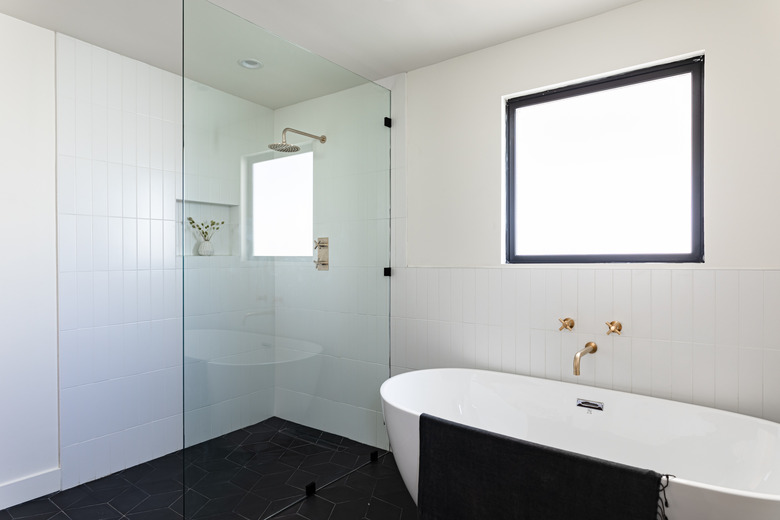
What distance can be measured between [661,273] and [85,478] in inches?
135

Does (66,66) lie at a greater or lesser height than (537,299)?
greater

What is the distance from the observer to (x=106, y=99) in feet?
9.07

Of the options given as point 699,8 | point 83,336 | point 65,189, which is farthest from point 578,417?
point 65,189

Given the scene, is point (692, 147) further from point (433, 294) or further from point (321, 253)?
point (321, 253)

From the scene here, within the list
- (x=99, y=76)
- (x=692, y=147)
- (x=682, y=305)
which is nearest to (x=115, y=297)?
(x=99, y=76)

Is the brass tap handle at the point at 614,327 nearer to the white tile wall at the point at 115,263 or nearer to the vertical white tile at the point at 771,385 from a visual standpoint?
the vertical white tile at the point at 771,385

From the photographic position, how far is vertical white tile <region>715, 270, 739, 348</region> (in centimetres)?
200

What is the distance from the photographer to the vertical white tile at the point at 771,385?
6.30 ft

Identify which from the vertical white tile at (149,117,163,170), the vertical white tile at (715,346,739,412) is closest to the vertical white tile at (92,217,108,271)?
the vertical white tile at (149,117,163,170)

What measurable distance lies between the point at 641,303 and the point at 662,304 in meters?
0.09

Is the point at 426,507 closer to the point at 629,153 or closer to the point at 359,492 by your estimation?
the point at 359,492

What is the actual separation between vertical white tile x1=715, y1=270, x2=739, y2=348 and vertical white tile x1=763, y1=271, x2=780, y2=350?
0.33 ft

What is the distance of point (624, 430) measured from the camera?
212 centimetres

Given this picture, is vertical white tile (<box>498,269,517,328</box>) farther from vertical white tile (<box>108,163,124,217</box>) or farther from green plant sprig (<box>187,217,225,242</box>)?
vertical white tile (<box>108,163,124,217</box>)
